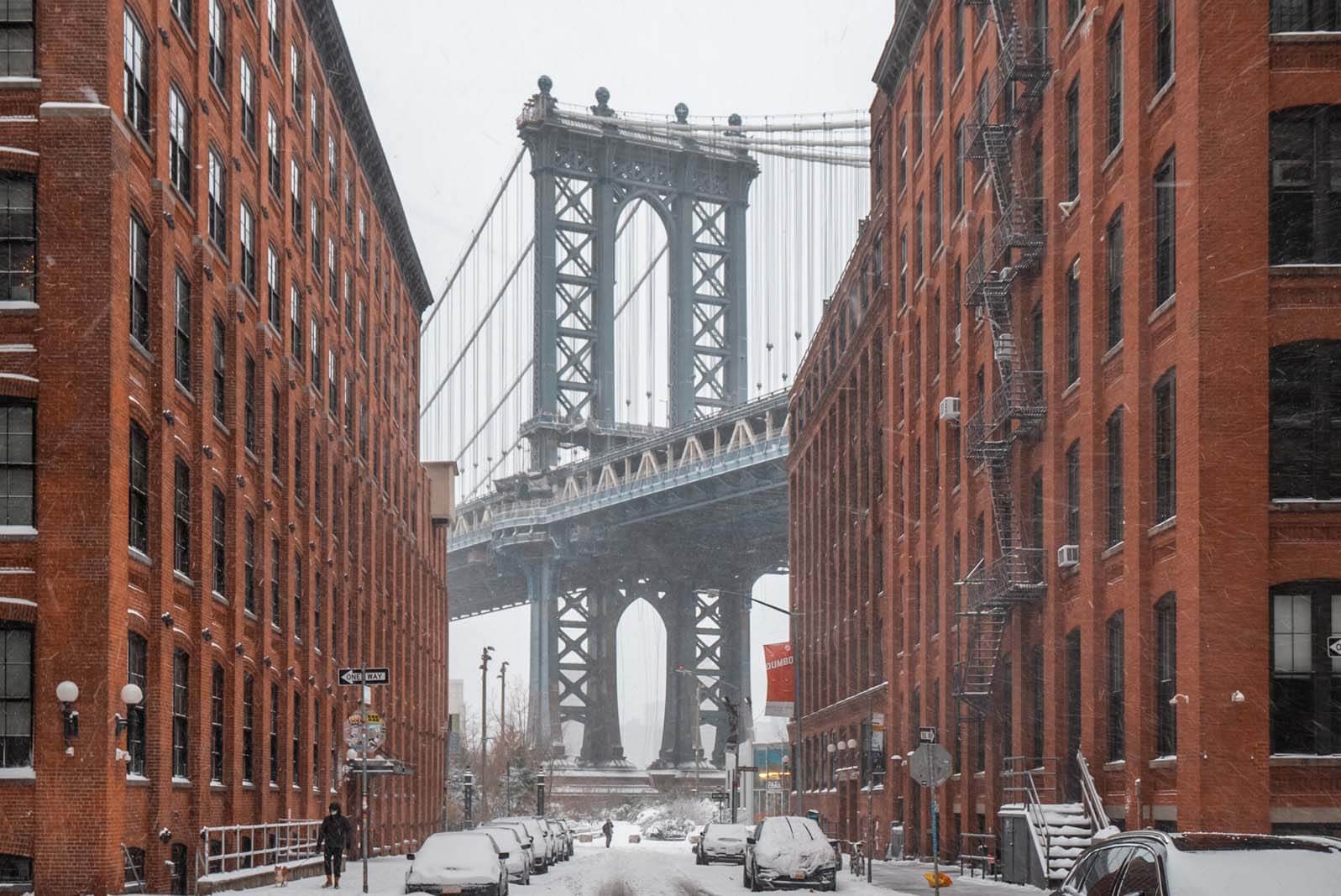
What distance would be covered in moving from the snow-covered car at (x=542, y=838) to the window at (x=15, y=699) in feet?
74.1

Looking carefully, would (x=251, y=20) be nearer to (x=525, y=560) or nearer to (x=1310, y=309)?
(x=1310, y=309)

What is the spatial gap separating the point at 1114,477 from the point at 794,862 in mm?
9119

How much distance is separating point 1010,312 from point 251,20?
58.4 feet

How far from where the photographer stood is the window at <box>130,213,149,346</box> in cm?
2975

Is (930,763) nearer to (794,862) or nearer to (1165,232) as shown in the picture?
(794,862)

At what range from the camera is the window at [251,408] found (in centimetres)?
4003

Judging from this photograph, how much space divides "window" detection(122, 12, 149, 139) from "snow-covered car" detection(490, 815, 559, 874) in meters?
23.3

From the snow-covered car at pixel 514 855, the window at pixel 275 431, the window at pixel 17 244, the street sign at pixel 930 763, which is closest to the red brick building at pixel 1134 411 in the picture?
the street sign at pixel 930 763

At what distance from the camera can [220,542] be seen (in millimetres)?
36875

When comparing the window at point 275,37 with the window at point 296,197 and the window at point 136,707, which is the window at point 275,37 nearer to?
the window at point 296,197

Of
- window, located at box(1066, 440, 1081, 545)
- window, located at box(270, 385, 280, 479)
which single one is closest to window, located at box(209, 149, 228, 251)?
window, located at box(270, 385, 280, 479)

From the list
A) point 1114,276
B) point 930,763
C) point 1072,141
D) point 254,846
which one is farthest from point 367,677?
point 1072,141

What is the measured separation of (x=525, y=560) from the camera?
13400 centimetres

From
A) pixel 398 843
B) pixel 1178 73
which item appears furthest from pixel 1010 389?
pixel 398 843
